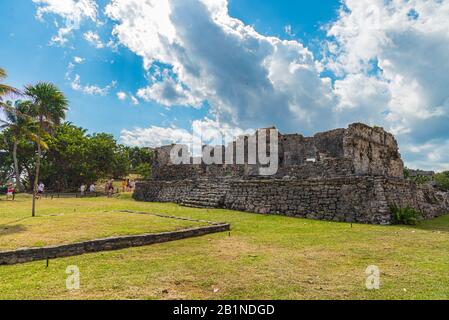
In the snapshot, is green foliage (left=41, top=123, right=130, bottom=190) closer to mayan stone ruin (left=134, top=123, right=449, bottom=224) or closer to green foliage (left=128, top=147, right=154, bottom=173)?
mayan stone ruin (left=134, top=123, right=449, bottom=224)

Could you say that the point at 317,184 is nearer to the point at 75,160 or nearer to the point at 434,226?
the point at 434,226

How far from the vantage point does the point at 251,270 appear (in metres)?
4.85

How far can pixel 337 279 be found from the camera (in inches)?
172

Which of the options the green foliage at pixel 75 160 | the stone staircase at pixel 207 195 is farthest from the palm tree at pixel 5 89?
the green foliage at pixel 75 160

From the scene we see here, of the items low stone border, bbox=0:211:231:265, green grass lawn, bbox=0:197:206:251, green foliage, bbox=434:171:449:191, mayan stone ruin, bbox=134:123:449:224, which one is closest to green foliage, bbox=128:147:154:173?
mayan stone ruin, bbox=134:123:449:224

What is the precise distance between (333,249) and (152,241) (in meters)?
4.25

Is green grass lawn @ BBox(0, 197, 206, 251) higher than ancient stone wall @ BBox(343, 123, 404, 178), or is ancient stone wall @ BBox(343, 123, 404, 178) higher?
ancient stone wall @ BBox(343, 123, 404, 178)

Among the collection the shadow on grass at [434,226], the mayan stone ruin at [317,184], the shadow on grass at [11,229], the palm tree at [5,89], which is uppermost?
the palm tree at [5,89]

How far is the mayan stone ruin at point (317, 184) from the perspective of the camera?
36.8 feet

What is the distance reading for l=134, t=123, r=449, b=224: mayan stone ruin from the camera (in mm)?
11211

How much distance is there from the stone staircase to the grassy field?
8137 mm

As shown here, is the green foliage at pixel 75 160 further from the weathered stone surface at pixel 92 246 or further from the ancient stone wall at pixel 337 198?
the weathered stone surface at pixel 92 246

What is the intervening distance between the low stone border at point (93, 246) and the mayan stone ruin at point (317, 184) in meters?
5.91
